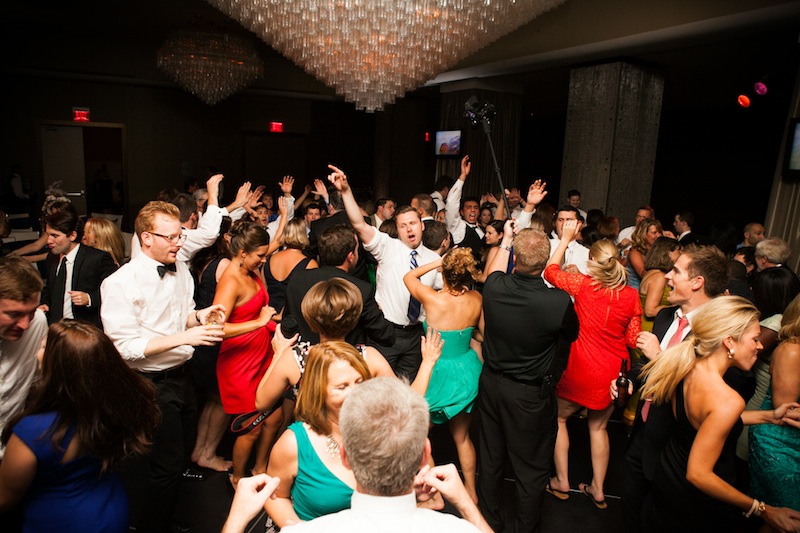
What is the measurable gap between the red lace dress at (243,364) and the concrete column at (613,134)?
235 inches

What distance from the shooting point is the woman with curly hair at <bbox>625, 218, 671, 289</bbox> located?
13.8 feet

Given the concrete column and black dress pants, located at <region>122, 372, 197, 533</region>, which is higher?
the concrete column

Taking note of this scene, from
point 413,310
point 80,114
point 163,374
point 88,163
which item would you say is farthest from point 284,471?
point 88,163

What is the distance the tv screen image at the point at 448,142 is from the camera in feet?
32.4

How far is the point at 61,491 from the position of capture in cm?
156

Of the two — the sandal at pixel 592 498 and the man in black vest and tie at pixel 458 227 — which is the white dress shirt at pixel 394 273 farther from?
the man in black vest and tie at pixel 458 227

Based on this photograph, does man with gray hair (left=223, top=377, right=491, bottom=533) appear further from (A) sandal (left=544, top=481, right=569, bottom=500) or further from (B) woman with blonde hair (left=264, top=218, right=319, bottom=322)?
(B) woman with blonde hair (left=264, top=218, right=319, bottom=322)

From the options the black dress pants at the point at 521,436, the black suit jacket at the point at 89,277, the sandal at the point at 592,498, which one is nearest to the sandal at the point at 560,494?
the sandal at the point at 592,498

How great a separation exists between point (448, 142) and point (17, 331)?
29.3 ft

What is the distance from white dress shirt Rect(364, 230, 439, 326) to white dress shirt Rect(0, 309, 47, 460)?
1.87m

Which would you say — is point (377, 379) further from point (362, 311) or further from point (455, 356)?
point (455, 356)

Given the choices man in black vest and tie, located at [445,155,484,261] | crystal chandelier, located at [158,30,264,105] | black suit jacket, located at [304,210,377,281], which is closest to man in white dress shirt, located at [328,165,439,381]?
black suit jacket, located at [304,210,377,281]

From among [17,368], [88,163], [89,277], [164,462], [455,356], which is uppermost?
[88,163]

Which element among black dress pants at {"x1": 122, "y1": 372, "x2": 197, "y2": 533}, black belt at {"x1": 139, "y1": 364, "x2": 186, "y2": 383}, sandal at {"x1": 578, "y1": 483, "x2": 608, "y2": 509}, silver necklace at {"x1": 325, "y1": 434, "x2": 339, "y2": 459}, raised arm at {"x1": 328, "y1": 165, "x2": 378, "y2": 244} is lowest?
sandal at {"x1": 578, "y1": 483, "x2": 608, "y2": 509}
